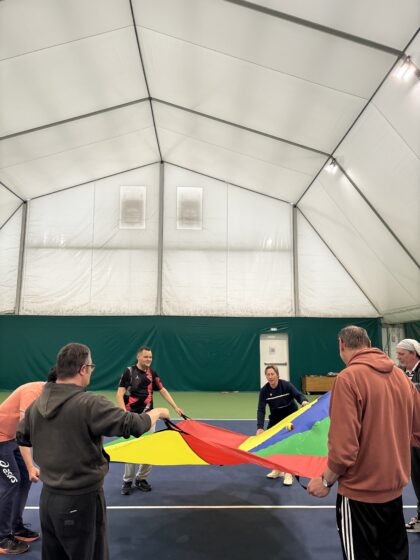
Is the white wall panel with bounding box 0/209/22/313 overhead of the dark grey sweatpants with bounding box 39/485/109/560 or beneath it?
overhead

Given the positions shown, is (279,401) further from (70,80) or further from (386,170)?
(70,80)

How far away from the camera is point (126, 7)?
6887mm

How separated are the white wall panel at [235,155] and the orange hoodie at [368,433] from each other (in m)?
8.16

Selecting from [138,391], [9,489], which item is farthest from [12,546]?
[138,391]

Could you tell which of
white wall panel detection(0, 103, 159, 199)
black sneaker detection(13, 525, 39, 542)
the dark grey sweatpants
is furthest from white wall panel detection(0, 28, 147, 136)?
the dark grey sweatpants

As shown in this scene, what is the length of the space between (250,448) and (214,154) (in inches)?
356

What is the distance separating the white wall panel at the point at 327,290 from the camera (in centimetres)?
1222

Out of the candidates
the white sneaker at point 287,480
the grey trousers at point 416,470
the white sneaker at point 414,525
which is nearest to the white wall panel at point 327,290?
the white sneaker at point 287,480

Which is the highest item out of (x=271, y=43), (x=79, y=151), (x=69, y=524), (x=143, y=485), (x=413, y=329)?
(x=79, y=151)

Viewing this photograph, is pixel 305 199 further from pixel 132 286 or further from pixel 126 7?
pixel 126 7

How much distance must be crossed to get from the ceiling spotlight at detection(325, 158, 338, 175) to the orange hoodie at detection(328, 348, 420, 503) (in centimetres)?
780

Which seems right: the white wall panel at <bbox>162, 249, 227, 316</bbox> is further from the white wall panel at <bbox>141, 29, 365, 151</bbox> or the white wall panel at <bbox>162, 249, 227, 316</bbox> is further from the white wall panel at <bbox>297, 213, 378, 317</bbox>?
the white wall panel at <bbox>141, 29, 365, 151</bbox>

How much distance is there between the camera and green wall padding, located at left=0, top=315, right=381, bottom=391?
38.8 ft

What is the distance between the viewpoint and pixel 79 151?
1072cm
